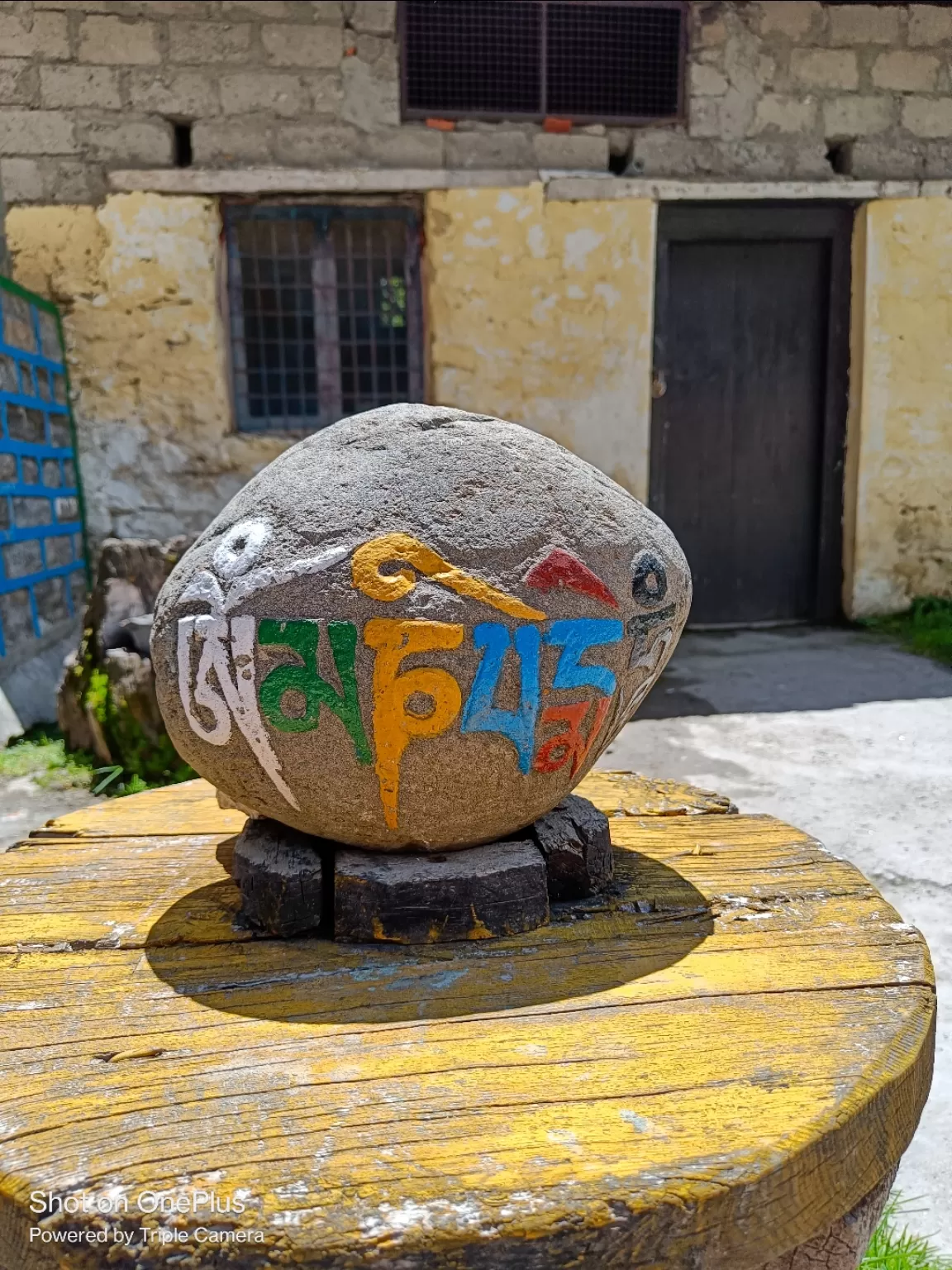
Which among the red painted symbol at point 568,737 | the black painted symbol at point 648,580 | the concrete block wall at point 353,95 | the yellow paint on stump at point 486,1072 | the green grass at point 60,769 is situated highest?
the concrete block wall at point 353,95

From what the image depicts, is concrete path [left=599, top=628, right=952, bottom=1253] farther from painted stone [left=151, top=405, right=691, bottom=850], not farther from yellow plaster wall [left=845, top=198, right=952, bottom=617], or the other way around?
painted stone [left=151, top=405, right=691, bottom=850]


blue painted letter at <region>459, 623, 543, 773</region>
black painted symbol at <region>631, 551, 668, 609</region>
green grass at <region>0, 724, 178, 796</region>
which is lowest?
green grass at <region>0, 724, 178, 796</region>

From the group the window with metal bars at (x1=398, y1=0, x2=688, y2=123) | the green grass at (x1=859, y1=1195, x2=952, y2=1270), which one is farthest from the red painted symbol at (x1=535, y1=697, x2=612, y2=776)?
the window with metal bars at (x1=398, y1=0, x2=688, y2=123)

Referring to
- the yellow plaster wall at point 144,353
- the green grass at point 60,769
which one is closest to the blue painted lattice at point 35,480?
the yellow plaster wall at point 144,353

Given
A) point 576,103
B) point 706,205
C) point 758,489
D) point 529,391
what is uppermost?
point 576,103

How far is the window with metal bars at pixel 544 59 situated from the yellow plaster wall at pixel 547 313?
516 millimetres

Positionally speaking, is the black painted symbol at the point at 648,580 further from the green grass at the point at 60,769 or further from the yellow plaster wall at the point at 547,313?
the yellow plaster wall at the point at 547,313

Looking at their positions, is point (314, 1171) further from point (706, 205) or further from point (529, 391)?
point (706, 205)

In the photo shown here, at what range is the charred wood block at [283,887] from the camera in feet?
5.33

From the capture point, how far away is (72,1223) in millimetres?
1068

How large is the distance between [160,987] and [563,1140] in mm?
660

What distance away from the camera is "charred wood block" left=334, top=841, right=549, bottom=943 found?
1601 mm

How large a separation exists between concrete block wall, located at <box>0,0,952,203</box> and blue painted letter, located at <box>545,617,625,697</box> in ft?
14.7

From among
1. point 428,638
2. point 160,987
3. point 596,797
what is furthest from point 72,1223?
point 596,797
